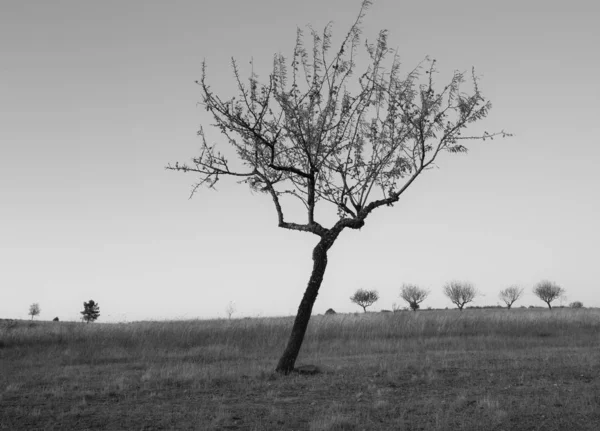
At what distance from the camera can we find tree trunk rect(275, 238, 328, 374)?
1509 cm

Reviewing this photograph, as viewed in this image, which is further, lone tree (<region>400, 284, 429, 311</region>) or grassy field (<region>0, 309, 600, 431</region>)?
lone tree (<region>400, 284, 429, 311</region>)

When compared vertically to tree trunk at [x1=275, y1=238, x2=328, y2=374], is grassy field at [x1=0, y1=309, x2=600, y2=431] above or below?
below

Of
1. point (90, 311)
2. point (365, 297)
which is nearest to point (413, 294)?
point (365, 297)

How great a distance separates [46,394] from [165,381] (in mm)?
2796

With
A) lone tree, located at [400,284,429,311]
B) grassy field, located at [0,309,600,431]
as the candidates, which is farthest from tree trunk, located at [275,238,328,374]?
lone tree, located at [400,284,429,311]

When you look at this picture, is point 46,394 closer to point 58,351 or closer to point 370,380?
point 370,380

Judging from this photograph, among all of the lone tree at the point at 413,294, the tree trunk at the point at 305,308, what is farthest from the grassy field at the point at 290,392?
the lone tree at the point at 413,294

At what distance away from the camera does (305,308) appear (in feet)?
49.5

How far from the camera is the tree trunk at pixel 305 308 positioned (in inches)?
594

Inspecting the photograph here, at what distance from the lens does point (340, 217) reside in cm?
1639

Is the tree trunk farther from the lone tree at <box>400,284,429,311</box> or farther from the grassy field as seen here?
the lone tree at <box>400,284,429,311</box>

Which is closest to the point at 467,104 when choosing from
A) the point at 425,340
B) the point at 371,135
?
the point at 371,135

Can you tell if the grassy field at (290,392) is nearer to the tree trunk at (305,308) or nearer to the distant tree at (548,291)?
the tree trunk at (305,308)

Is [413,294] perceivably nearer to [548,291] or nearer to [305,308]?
[548,291]
